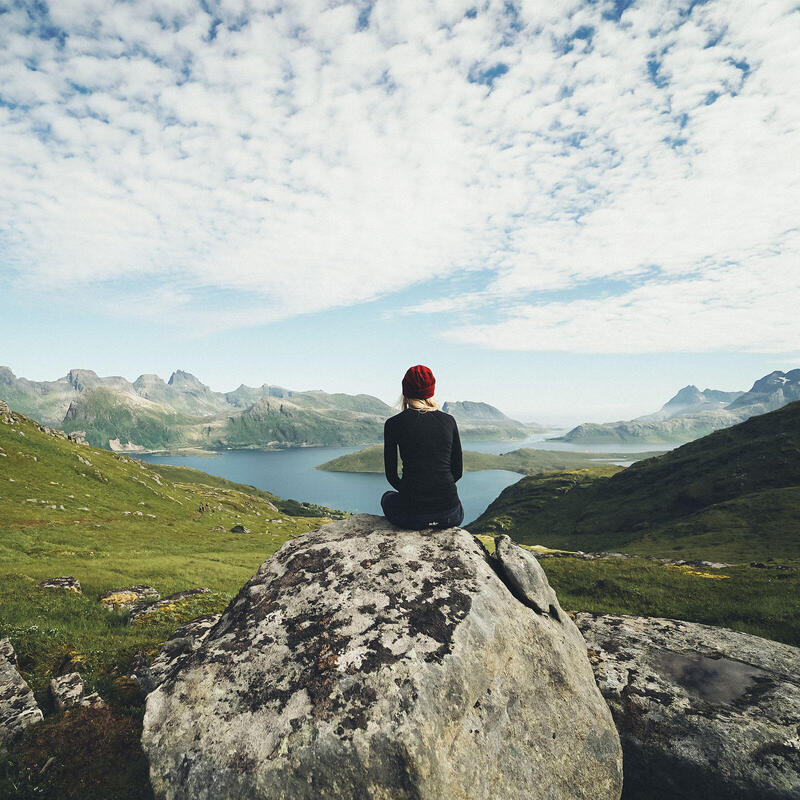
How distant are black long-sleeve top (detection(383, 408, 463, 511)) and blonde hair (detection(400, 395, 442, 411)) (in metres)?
0.15

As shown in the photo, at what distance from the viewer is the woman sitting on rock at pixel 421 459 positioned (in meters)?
10.2

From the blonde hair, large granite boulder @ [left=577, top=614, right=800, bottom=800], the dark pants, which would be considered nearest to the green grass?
large granite boulder @ [left=577, top=614, right=800, bottom=800]

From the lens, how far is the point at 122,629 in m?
14.3

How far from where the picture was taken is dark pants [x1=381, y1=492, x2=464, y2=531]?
10.5 metres

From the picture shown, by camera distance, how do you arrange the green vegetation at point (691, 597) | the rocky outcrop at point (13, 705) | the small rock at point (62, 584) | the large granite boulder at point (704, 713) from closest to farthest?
the rocky outcrop at point (13, 705)
the large granite boulder at point (704, 713)
the small rock at point (62, 584)
the green vegetation at point (691, 597)

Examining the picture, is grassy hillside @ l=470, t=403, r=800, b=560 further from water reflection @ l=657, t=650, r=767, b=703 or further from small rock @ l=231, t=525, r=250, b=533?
small rock @ l=231, t=525, r=250, b=533

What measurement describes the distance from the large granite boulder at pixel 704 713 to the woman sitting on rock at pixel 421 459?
20.6 feet

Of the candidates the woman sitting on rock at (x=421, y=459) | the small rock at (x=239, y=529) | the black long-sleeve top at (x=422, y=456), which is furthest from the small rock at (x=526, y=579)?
the small rock at (x=239, y=529)

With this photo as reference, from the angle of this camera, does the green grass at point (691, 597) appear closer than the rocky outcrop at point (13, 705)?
No

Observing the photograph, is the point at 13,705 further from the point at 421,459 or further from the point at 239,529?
the point at 239,529

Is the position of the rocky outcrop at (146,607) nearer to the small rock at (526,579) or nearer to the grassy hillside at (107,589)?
the grassy hillside at (107,589)

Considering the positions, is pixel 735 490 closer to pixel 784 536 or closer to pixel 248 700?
pixel 784 536

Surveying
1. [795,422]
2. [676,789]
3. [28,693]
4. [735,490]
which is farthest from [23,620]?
[795,422]

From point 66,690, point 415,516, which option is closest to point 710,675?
point 415,516
